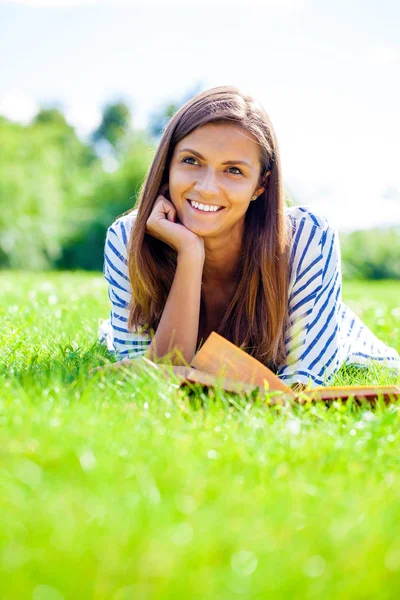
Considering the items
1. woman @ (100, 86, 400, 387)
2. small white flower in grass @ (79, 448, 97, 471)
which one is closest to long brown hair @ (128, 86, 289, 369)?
woman @ (100, 86, 400, 387)

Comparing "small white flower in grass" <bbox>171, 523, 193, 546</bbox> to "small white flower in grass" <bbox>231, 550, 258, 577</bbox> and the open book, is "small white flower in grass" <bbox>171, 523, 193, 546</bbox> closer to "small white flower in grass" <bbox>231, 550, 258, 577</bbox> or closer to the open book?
"small white flower in grass" <bbox>231, 550, 258, 577</bbox>

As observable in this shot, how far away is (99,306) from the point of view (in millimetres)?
5855

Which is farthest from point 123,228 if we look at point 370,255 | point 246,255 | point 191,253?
point 370,255

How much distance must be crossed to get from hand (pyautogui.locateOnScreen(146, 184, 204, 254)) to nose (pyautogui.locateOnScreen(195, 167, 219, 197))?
0.23 meters

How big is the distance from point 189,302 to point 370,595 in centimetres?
216

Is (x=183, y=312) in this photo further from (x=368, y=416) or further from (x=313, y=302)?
(x=368, y=416)

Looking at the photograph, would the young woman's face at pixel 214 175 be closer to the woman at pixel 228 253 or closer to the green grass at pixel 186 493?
the woman at pixel 228 253

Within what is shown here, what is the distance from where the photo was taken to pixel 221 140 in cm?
338

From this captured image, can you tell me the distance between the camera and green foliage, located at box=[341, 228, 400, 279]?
62.0 feet

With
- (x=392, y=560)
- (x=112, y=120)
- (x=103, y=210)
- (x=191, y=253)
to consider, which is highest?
(x=191, y=253)

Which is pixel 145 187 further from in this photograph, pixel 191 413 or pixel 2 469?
pixel 2 469

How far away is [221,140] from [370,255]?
16335 millimetres

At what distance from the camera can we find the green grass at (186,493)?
1.42 m

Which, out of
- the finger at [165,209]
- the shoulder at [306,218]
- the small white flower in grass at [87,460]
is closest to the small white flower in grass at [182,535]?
the small white flower in grass at [87,460]
